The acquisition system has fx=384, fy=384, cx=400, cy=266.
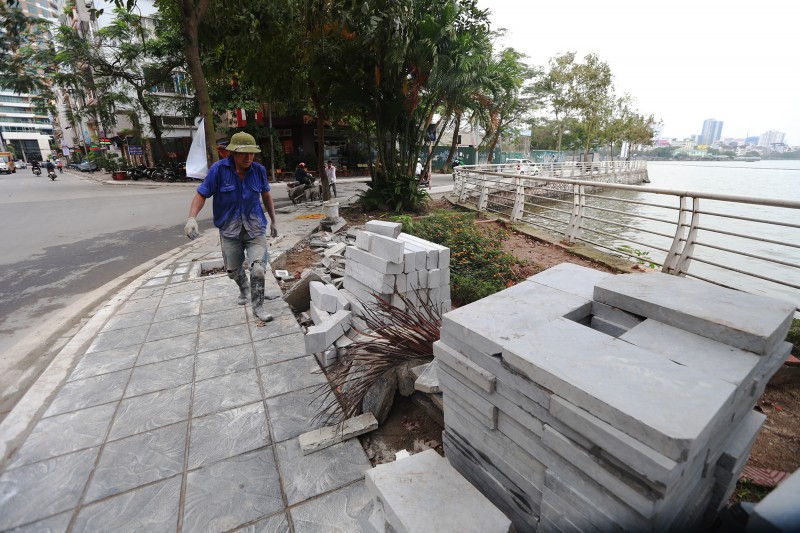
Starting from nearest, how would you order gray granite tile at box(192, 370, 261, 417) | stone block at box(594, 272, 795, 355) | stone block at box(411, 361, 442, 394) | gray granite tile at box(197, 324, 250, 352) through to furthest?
stone block at box(594, 272, 795, 355), stone block at box(411, 361, 442, 394), gray granite tile at box(192, 370, 261, 417), gray granite tile at box(197, 324, 250, 352)

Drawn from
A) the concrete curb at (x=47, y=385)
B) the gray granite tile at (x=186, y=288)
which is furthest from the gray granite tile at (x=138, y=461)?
the gray granite tile at (x=186, y=288)

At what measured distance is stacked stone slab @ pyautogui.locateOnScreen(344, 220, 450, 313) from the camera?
350 centimetres

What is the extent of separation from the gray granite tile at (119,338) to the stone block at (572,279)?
374 cm

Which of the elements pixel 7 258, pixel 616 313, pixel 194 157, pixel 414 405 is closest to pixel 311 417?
pixel 414 405

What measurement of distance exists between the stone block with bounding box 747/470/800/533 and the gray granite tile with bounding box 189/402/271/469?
7.56 feet

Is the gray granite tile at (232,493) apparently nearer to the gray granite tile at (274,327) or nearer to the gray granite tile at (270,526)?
the gray granite tile at (270,526)

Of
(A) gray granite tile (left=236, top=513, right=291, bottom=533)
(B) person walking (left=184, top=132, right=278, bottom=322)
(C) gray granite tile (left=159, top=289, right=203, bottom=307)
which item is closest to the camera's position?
(A) gray granite tile (left=236, top=513, right=291, bottom=533)

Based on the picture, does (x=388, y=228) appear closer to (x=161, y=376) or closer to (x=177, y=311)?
(x=161, y=376)

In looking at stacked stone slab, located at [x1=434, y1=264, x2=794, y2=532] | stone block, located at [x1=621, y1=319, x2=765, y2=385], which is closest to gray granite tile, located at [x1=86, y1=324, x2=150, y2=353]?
stacked stone slab, located at [x1=434, y1=264, x2=794, y2=532]

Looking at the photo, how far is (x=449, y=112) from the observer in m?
10.6

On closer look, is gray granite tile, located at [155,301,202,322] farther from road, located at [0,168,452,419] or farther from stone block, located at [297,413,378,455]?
stone block, located at [297,413,378,455]

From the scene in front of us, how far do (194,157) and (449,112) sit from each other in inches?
264

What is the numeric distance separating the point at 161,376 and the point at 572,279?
318 centimetres

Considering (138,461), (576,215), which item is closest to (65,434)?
(138,461)
